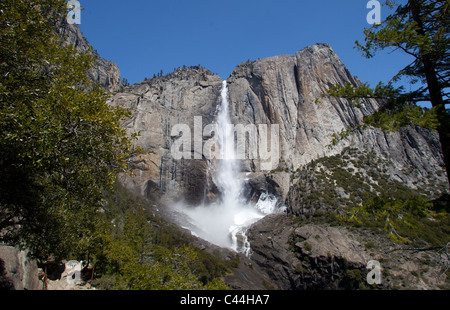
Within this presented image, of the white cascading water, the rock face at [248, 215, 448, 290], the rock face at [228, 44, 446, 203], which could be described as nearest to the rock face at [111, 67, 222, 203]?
the white cascading water

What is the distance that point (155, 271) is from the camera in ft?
45.1

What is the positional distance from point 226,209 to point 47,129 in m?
63.4

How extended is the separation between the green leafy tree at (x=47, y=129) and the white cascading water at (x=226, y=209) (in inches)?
2028

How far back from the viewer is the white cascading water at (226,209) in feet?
194

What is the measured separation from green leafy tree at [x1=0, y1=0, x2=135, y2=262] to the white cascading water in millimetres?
51512

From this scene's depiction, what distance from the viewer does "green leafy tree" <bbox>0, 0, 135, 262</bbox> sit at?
18.1 ft

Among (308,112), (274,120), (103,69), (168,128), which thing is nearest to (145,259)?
(168,128)

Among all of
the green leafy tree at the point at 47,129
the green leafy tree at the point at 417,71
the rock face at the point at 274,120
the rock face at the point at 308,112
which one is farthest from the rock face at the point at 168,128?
the green leafy tree at the point at 417,71

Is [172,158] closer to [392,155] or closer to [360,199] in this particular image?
[360,199]

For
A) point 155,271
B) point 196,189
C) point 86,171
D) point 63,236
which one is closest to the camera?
point 86,171

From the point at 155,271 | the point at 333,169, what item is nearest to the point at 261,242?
the point at 333,169

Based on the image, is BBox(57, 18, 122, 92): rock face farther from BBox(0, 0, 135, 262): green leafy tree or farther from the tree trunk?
the tree trunk
